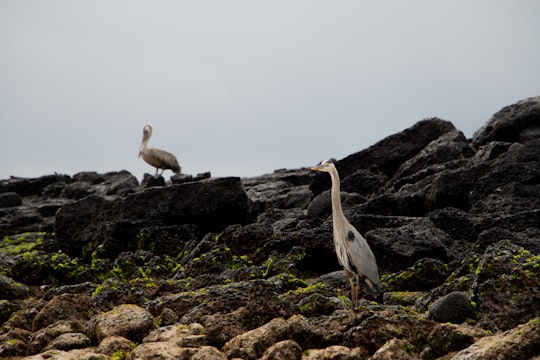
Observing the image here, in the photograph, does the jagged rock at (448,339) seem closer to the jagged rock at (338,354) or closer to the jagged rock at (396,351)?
the jagged rock at (396,351)

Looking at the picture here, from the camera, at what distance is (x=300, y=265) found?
50.1 feet

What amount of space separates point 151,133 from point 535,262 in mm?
24574

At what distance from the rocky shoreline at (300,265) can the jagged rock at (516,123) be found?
6 centimetres

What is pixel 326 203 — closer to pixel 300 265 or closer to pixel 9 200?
pixel 300 265

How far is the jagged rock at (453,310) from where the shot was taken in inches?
388

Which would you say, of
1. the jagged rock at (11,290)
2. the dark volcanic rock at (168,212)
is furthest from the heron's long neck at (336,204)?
the jagged rock at (11,290)

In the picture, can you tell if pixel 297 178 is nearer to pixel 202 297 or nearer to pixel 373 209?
pixel 373 209

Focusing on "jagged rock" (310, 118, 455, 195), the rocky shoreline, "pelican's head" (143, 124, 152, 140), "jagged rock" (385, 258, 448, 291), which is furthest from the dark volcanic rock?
"pelican's head" (143, 124, 152, 140)

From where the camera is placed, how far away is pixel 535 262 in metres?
9.98

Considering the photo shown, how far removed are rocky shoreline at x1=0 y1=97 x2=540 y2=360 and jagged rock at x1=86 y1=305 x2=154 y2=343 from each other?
0.03 meters

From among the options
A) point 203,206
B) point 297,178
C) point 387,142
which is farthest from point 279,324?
point 297,178

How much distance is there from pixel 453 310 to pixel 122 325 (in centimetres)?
523

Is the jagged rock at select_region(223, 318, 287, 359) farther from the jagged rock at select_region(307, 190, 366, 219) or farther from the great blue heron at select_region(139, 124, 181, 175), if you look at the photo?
the great blue heron at select_region(139, 124, 181, 175)

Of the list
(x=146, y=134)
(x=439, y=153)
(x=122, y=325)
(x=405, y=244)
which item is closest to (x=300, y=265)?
(x=405, y=244)
